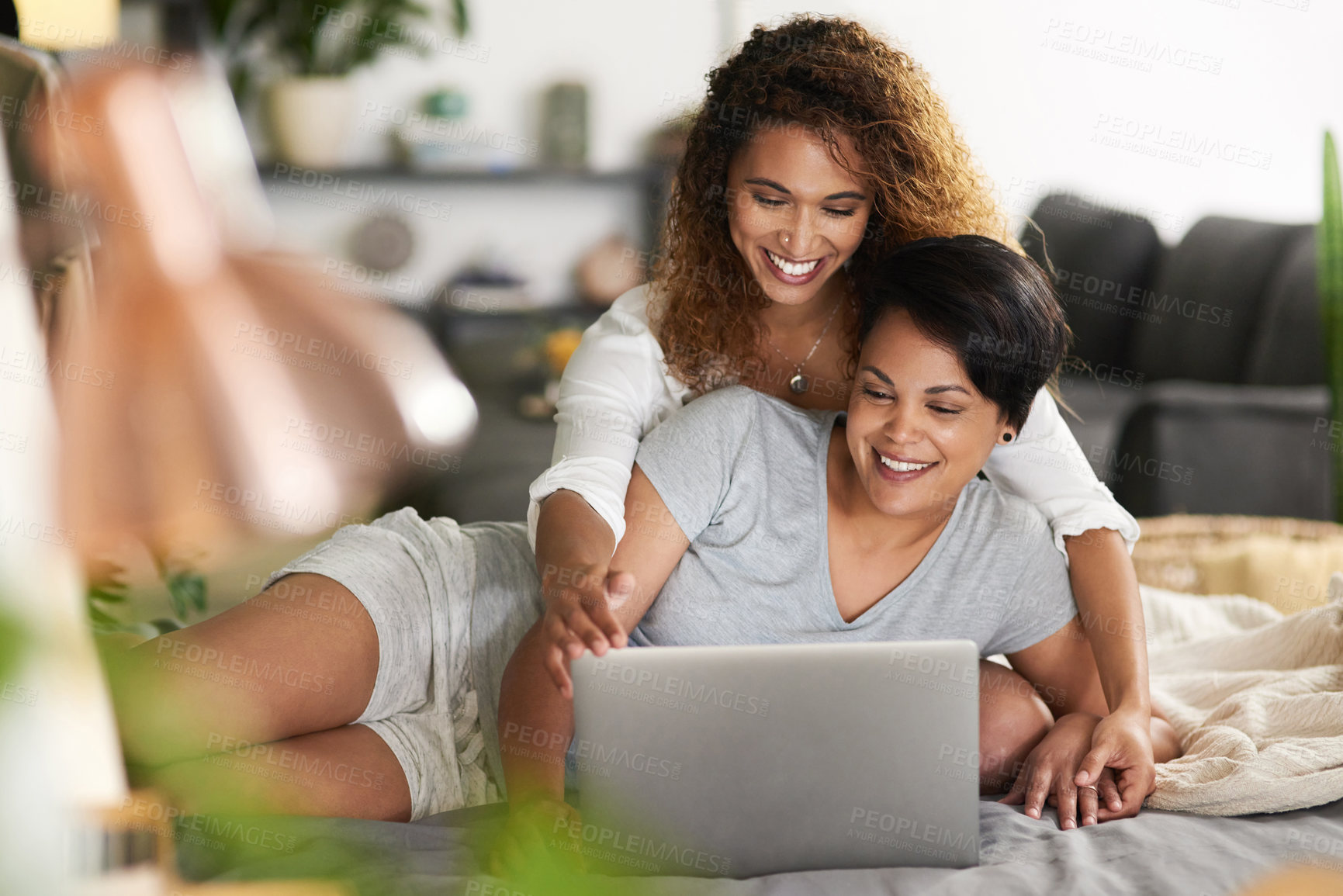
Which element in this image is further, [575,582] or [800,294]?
[800,294]

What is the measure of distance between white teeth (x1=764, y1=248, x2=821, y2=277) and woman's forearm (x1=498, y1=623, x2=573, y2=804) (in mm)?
550

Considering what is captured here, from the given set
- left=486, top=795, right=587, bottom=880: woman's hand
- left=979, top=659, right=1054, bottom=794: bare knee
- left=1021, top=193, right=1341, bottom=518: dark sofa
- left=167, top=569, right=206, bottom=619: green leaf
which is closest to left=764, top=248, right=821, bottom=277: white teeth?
left=979, top=659, right=1054, bottom=794: bare knee

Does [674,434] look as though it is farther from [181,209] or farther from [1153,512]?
[1153,512]

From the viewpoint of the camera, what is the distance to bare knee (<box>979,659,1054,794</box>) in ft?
4.22

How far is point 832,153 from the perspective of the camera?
135 cm

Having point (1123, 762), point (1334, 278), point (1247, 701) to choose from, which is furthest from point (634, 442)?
point (1334, 278)

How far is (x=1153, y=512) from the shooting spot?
246 cm

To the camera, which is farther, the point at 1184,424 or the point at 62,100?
the point at 1184,424

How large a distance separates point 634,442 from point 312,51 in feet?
10.4

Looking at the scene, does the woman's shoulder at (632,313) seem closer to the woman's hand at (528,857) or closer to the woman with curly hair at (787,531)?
the woman with curly hair at (787,531)

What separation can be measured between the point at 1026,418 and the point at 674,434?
0.42 metres

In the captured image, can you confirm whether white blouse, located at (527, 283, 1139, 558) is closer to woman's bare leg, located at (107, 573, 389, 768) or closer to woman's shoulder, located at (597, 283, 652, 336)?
woman's shoulder, located at (597, 283, 652, 336)

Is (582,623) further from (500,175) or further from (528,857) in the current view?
(500,175)

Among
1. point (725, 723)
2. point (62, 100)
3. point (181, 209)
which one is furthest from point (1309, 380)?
point (62, 100)
